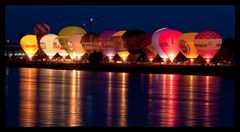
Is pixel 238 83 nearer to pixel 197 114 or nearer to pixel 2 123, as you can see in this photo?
pixel 2 123

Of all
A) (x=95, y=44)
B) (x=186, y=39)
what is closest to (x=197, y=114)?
(x=186, y=39)

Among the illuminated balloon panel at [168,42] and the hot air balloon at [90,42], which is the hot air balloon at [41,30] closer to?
the hot air balloon at [90,42]

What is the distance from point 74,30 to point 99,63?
Result: 15.5ft

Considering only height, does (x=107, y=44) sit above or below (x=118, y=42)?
below

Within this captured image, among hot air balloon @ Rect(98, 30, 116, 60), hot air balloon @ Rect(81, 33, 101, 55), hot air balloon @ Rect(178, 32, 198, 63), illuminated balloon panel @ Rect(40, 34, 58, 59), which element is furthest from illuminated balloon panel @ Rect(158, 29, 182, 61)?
illuminated balloon panel @ Rect(40, 34, 58, 59)

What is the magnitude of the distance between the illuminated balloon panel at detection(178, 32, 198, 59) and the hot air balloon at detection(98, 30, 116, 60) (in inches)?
448

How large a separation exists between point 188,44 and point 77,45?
54.7 ft

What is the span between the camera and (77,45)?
6531cm

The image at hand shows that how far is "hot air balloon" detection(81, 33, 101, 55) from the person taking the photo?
6469 cm

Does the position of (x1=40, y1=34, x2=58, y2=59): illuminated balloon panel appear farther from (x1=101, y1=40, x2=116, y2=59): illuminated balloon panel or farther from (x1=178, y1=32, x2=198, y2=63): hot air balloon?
(x1=178, y1=32, x2=198, y2=63): hot air balloon

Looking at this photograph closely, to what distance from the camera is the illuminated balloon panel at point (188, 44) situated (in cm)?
5247

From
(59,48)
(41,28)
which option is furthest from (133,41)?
(41,28)

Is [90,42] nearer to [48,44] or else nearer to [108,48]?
[108,48]

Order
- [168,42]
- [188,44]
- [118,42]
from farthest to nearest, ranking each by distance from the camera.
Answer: [118,42] < [168,42] < [188,44]
